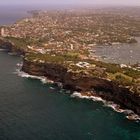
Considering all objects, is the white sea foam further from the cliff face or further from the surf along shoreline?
the cliff face

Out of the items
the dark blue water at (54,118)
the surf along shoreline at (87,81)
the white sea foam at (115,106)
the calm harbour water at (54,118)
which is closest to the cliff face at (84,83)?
the surf along shoreline at (87,81)

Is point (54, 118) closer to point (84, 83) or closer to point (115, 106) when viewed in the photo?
point (115, 106)

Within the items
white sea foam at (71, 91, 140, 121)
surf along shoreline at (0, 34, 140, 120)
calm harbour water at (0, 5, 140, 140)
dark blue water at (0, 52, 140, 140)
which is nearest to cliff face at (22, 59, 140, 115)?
surf along shoreline at (0, 34, 140, 120)

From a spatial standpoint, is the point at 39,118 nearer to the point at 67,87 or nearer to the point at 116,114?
the point at 116,114

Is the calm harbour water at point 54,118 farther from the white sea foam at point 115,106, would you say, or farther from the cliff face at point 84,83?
the cliff face at point 84,83

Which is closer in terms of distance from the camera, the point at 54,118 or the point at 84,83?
the point at 54,118

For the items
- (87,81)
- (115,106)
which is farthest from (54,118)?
(87,81)

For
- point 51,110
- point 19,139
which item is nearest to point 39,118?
point 51,110
